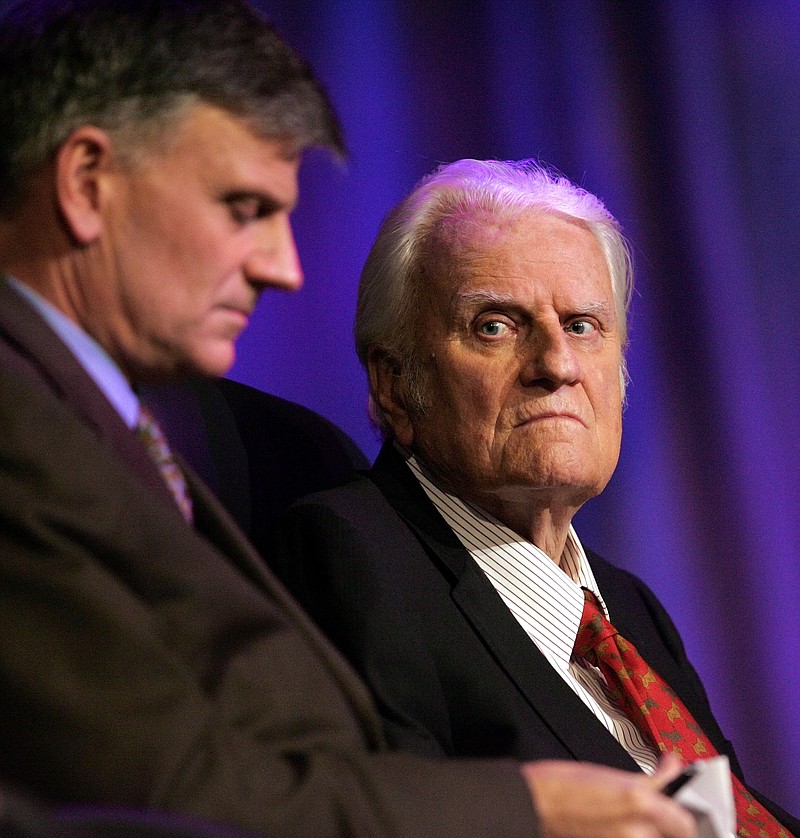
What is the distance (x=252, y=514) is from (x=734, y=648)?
1.24 metres

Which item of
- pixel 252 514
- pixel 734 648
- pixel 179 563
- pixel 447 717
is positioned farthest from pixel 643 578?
pixel 179 563

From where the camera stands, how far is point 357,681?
1.19 metres

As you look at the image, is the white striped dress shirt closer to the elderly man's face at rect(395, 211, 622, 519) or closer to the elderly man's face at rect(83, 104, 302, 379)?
the elderly man's face at rect(395, 211, 622, 519)

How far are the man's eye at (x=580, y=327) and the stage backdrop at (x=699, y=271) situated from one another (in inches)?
28.4

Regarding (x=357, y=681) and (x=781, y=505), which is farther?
(x=781, y=505)

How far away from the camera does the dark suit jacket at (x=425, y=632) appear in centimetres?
154

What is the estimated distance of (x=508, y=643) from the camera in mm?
1727

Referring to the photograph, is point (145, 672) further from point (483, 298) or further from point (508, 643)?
point (483, 298)

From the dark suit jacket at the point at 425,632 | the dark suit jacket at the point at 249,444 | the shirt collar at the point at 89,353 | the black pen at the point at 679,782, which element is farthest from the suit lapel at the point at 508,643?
the shirt collar at the point at 89,353

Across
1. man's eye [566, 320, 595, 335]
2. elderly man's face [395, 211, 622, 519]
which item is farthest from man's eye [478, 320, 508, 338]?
man's eye [566, 320, 595, 335]

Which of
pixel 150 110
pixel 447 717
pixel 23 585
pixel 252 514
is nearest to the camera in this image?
pixel 23 585

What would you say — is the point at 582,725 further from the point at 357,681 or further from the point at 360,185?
the point at 360,185

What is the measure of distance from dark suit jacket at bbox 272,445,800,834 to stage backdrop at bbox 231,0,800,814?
3.24 feet

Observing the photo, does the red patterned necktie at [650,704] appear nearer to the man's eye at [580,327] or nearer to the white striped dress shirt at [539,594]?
the white striped dress shirt at [539,594]
